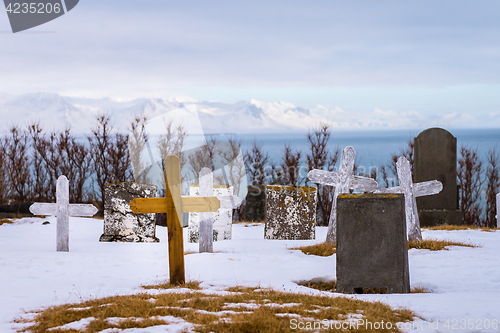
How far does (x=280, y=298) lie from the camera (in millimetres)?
4793

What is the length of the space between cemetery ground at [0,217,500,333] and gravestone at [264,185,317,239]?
64 centimetres

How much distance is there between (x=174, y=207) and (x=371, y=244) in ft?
8.83

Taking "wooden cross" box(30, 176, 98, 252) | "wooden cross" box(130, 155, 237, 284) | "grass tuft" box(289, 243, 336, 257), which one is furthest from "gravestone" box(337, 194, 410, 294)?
"wooden cross" box(30, 176, 98, 252)

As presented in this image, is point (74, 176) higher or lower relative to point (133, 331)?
higher

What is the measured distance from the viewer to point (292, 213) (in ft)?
34.8

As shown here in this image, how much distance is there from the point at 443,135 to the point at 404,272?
27.7 ft

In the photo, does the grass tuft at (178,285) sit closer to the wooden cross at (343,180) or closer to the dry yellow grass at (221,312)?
the dry yellow grass at (221,312)

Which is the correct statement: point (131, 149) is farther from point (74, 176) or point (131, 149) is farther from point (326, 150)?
point (326, 150)

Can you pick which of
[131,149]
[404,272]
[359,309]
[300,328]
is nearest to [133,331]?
[300,328]

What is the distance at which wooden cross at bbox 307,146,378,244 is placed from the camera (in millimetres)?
9047

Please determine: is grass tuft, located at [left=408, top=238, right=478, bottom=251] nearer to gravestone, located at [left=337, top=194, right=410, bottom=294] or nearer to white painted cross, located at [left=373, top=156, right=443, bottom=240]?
white painted cross, located at [left=373, top=156, right=443, bottom=240]

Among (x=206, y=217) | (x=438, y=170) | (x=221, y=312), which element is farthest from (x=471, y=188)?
(x=221, y=312)

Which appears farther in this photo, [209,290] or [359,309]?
[209,290]

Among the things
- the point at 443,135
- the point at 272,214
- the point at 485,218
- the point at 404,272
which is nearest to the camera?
the point at 404,272
